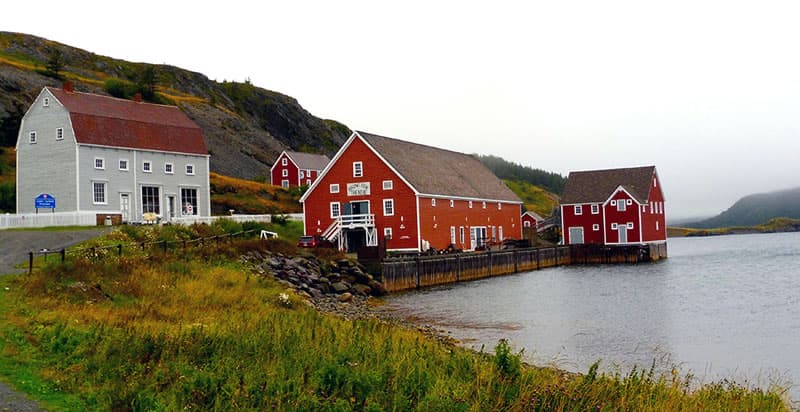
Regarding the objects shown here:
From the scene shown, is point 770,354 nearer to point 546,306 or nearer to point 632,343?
point 632,343

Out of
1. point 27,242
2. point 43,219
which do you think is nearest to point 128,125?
point 43,219

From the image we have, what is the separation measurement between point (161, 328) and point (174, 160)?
39681 millimetres

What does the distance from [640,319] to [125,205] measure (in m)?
35.6

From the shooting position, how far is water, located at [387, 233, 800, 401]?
63.6ft

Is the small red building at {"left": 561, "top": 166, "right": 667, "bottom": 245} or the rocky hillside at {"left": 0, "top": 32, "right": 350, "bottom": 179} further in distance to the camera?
the rocky hillside at {"left": 0, "top": 32, "right": 350, "bottom": 179}

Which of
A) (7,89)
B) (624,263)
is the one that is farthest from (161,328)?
(7,89)

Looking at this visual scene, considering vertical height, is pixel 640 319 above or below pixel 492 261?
below

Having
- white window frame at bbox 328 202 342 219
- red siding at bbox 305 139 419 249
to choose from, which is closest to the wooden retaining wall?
red siding at bbox 305 139 419 249

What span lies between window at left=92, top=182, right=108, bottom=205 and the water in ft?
72.2

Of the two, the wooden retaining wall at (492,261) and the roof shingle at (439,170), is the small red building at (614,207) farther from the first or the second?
the roof shingle at (439,170)

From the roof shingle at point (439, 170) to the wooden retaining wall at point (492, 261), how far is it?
580cm

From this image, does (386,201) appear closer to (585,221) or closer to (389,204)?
(389,204)

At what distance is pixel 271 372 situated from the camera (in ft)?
36.9

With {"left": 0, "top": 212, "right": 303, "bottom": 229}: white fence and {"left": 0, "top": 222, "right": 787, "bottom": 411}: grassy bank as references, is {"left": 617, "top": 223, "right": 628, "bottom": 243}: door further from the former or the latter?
{"left": 0, "top": 222, "right": 787, "bottom": 411}: grassy bank
